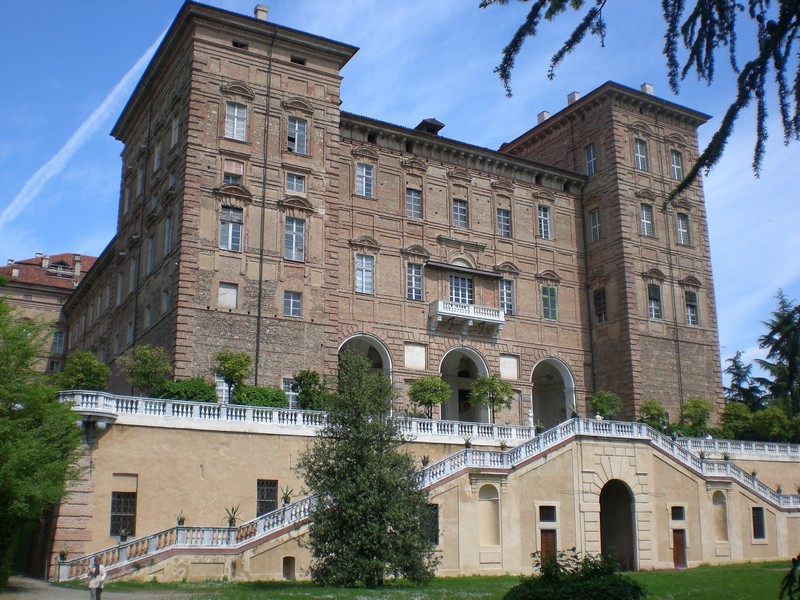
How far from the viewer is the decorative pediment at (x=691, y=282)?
48.8m

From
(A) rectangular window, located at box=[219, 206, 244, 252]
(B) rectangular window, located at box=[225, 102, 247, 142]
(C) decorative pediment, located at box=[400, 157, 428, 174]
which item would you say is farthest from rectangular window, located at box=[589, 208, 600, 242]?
(A) rectangular window, located at box=[219, 206, 244, 252]

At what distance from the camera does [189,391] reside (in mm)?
31969

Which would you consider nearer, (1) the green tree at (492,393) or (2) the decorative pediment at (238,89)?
(2) the decorative pediment at (238,89)

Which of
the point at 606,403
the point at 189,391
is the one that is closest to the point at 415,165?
the point at 606,403

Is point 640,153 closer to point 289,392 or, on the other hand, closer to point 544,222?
point 544,222

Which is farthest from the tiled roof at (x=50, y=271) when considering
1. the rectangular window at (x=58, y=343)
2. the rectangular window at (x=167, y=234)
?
the rectangular window at (x=167, y=234)

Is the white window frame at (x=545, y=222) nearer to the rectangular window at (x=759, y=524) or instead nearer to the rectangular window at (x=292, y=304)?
the rectangular window at (x=292, y=304)

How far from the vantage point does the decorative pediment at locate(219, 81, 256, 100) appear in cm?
3862

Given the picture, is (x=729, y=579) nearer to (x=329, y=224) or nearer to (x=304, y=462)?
(x=304, y=462)

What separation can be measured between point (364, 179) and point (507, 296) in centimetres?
959

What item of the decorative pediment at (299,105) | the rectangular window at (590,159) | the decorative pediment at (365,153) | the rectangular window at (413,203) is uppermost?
the rectangular window at (590,159)

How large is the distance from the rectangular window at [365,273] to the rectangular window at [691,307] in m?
17.9

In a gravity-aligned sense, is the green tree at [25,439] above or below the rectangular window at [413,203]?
below

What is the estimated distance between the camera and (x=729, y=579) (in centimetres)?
2759
